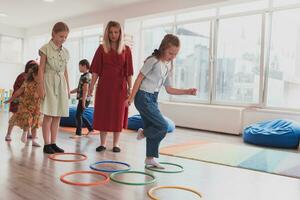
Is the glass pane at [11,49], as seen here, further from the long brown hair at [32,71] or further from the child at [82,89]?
the long brown hair at [32,71]

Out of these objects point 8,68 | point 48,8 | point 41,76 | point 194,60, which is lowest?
point 41,76

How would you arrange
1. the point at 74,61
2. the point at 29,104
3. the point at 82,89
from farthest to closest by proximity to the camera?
the point at 74,61, the point at 82,89, the point at 29,104

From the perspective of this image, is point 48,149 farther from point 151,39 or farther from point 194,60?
point 151,39

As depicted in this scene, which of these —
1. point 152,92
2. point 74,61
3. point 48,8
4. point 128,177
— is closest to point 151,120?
point 152,92

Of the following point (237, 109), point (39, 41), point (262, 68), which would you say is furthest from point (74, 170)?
point (39, 41)

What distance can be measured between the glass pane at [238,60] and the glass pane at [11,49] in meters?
7.63

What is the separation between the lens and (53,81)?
10.2ft

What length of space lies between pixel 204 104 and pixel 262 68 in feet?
4.71

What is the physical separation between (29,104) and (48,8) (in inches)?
196

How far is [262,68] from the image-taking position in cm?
590

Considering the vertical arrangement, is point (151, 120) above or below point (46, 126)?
above

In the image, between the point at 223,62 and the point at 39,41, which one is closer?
the point at 223,62

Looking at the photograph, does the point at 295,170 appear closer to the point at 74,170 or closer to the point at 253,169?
the point at 253,169

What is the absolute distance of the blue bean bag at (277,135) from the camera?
4508 millimetres
